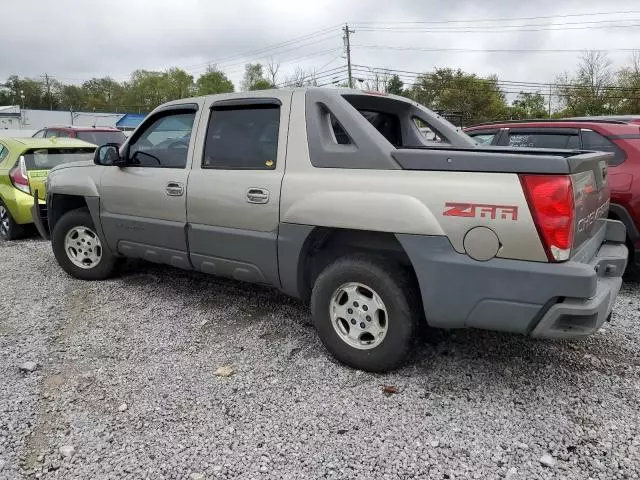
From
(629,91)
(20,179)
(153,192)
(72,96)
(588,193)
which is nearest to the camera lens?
(588,193)

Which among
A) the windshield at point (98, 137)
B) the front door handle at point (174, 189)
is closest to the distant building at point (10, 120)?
the windshield at point (98, 137)

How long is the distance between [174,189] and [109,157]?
943mm

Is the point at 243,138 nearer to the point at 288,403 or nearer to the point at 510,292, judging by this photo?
the point at 288,403

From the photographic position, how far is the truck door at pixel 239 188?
11.9 feet

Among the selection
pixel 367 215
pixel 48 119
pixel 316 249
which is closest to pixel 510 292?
pixel 367 215

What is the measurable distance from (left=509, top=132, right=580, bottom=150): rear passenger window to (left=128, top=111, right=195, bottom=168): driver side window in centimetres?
396

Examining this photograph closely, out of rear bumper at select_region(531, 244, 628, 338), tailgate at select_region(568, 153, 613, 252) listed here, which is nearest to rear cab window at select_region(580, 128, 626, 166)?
tailgate at select_region(568, 153, 613, 252)

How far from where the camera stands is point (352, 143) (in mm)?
3307

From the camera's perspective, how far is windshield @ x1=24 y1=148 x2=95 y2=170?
296 inches

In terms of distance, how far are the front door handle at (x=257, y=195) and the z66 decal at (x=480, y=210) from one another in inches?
52.7

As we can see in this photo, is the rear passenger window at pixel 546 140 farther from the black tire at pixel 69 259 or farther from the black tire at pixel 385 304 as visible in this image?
the black tire at pixel 69 259

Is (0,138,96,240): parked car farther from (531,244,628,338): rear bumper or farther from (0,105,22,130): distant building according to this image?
(0,105,22,130): distant building

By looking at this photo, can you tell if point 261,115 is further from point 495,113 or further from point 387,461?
point 495,113

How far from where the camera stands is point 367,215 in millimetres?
3096
